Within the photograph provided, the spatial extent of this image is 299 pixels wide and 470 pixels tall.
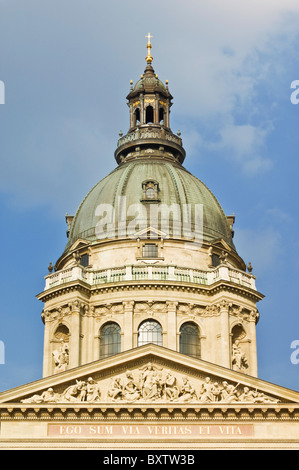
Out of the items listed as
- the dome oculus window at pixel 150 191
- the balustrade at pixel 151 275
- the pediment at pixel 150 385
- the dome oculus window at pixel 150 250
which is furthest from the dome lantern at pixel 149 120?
the pediment at pixel 150 385

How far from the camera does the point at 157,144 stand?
75.9 meters

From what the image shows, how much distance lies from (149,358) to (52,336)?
60.0ft

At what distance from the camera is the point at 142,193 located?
7088cm

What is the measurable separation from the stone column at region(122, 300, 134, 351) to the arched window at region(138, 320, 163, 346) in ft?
2.98

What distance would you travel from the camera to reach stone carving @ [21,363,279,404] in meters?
47.6

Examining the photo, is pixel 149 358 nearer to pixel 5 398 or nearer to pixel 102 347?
pixel 5 398

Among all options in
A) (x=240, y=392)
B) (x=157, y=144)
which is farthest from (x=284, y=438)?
(x=157, y=144)

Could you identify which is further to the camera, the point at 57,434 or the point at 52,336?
the point at 52,336

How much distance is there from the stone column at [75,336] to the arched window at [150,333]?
4080 mm

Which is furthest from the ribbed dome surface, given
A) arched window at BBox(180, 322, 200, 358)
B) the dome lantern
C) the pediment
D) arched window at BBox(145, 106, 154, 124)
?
the pediment

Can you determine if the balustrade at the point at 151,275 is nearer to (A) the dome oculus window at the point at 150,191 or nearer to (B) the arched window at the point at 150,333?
(B) the arched window at the point at 150,333

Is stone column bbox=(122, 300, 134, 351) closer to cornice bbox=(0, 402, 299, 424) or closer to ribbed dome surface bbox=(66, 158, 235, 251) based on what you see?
ribbed dome surface bbox=(66, 158, 235, 251)

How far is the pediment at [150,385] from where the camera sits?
1873 inches

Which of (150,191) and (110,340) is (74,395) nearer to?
(110,340)
